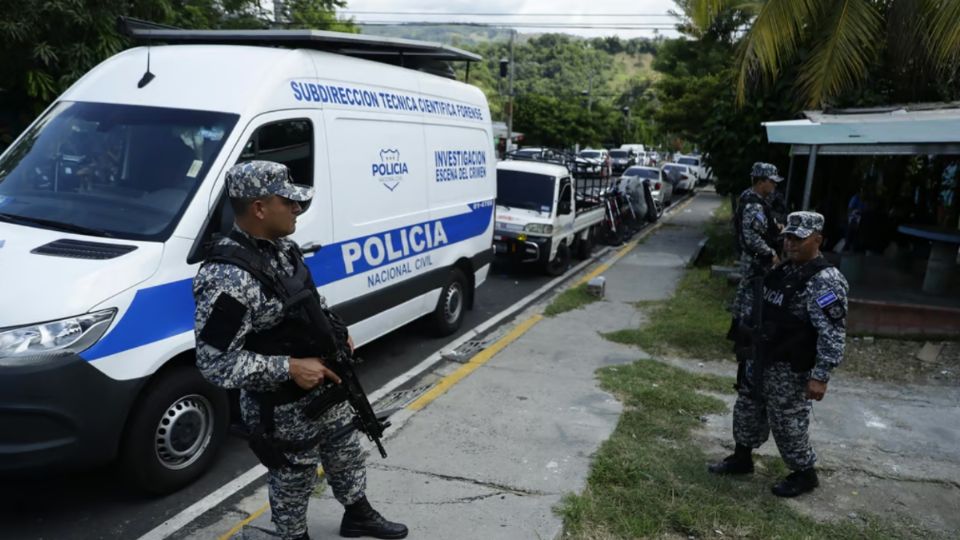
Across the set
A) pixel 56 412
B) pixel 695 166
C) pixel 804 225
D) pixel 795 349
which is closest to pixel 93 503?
pixel 56 412

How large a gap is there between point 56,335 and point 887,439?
5.39 metres

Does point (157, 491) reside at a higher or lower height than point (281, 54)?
lower

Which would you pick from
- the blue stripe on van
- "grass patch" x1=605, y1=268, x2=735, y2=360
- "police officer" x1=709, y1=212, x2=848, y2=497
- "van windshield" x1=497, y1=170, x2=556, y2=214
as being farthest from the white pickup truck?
the blue stripe on van

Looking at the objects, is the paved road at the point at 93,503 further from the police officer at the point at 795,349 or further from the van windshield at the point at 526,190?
the van windshield at the point at 526,190

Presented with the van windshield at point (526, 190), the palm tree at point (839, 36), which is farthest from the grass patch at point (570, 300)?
the palm tree at point (839, 36)

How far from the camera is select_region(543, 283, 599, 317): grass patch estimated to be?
891 cm

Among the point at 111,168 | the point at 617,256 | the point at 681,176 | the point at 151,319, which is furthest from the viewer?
the point at 681,176

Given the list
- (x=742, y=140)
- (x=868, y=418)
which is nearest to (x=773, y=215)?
(x=868, y=418)

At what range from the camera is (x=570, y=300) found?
9461 millimetres

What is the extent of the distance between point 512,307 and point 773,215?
391cm

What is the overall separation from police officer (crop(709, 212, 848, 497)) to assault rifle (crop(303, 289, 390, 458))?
2368mm

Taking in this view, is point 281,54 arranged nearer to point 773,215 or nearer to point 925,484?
point 773,215

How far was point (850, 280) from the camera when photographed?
31.1 feet

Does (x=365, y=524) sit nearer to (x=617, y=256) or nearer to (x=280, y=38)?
(x=280, y=38)
